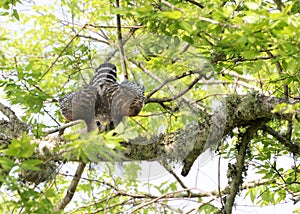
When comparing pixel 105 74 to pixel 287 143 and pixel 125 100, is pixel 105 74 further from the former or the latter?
pixel 287 143

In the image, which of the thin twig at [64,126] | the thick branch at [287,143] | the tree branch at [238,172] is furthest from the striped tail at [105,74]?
the thick branch at [287,143]

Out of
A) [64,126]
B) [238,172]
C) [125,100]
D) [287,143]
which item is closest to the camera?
[125,100]

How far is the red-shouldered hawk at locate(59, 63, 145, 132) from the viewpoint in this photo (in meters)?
2.02

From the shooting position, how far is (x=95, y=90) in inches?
80.7

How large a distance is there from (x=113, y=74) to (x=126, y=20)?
62.0 inches

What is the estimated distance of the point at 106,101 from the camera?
6.68ft

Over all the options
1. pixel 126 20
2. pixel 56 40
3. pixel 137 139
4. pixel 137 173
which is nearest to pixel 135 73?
pixel 137 139

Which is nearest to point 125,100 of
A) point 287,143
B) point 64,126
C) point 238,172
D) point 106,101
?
point 106,101

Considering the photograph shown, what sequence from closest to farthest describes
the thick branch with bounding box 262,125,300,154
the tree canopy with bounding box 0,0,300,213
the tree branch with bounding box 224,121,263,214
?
the tree canopy with bounding box 0,0,300,213
the tree branch with bounding box 224,121,263,214
the thick branch with bounding box 262,125,300,154

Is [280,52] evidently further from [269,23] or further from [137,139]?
[137,139]

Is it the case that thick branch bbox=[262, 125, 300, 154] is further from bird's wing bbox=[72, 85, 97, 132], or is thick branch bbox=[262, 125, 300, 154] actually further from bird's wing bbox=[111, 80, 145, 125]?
bird's wing bbox=[72, 85, 97, 132]


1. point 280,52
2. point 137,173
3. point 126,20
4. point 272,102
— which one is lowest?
point 137,173

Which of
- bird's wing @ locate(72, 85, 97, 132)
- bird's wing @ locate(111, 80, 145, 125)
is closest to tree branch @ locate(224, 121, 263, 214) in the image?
bird's wing @ locate(111, 80, 145, 125)

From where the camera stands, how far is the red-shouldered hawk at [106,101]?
2.02 meters
